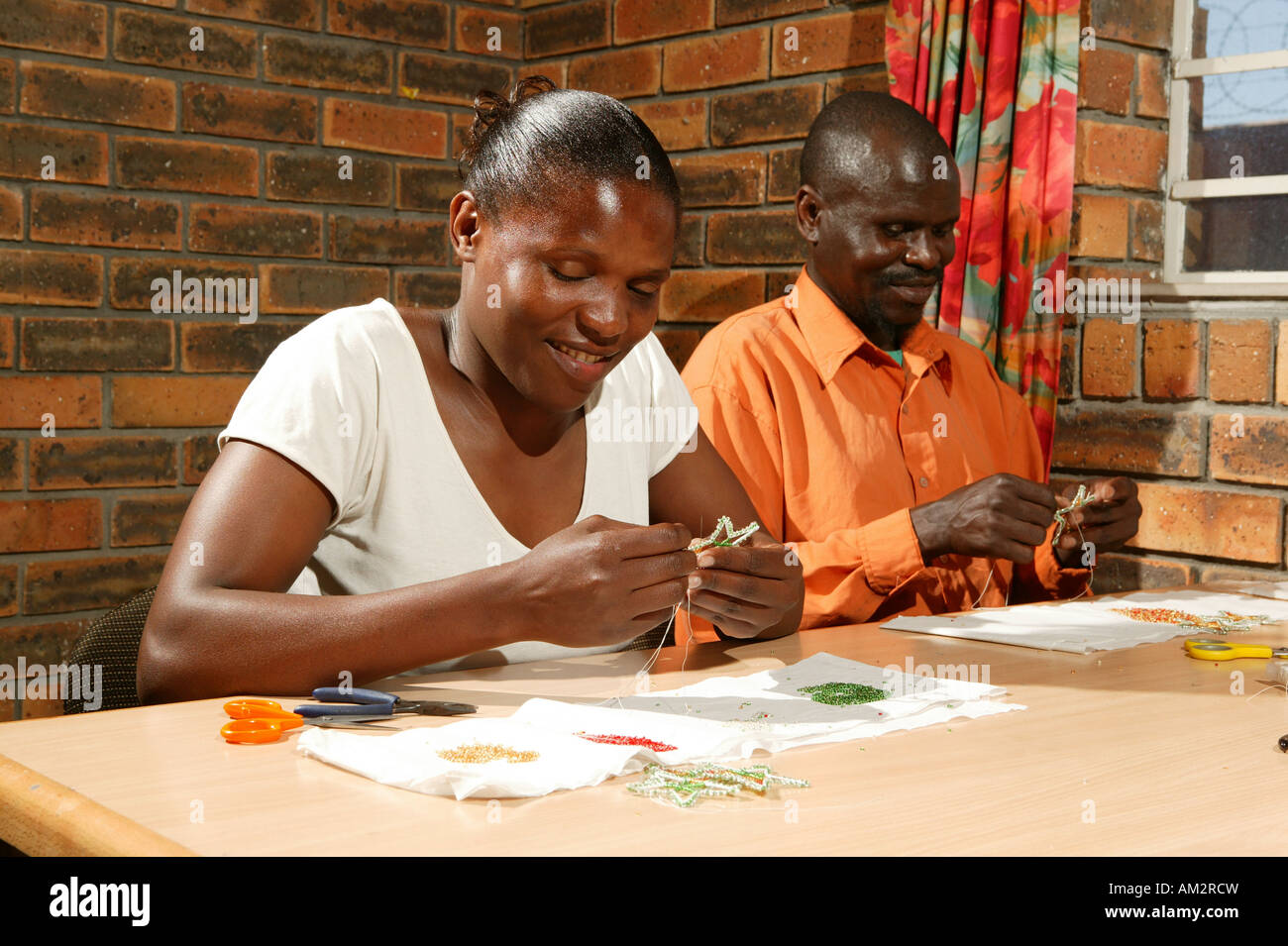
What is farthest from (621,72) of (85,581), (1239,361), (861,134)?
(85,581)

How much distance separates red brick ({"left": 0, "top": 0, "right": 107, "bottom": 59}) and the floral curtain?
165 cm

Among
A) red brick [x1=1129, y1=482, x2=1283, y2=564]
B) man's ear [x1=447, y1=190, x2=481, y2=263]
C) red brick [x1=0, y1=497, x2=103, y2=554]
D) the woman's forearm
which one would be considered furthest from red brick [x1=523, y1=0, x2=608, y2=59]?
the woman's forearm

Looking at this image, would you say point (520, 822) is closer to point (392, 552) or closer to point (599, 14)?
point (392, 552)

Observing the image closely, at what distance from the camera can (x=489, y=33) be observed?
11.3 ft

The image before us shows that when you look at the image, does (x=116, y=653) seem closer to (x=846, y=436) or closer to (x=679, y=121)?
(x=846, y=436)

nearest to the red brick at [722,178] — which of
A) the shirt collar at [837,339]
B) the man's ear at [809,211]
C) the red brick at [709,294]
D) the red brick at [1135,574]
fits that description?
the red brick at [709,294]

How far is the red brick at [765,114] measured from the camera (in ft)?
9.57

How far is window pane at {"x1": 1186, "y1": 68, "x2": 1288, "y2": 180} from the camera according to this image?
2.57 meters

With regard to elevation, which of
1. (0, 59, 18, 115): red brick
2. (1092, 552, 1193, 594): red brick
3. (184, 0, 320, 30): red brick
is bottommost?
(1092, 552, 1193, 594): red brick

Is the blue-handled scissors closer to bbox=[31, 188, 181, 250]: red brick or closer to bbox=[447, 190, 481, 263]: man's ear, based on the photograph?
bbox=[447, 190, 481, 263]: man's ear

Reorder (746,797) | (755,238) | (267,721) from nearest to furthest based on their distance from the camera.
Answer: (746,797)
(267,721)
(755,238)

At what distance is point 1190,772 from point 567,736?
1.74 ft

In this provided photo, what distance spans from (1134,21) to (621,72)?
1213 millimetres
